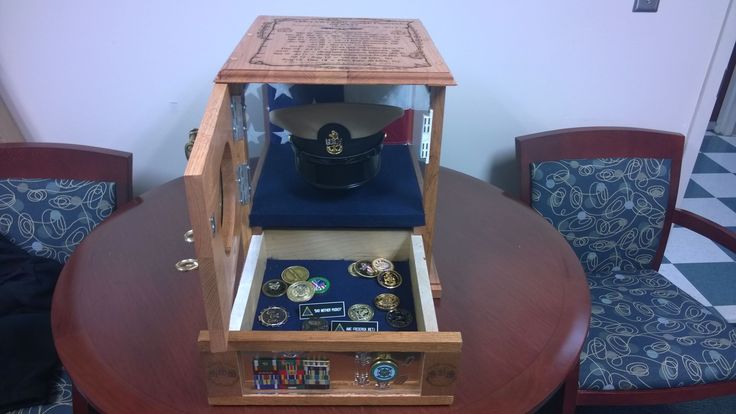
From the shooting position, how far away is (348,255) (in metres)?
0.88

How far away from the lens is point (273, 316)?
75 centimetres

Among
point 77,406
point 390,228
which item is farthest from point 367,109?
point 77,406

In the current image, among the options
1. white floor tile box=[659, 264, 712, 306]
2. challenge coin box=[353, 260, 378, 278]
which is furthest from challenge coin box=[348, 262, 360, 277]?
white floor tile box=[659, 264, 712, 306]

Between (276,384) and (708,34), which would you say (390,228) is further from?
(708,34)

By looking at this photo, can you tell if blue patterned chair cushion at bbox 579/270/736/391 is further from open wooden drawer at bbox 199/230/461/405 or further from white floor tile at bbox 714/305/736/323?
white floor tile at bbox 714/305/736/323

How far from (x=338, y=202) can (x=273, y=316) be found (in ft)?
0.73

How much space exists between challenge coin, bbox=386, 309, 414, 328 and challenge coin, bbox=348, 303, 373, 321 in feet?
0.10

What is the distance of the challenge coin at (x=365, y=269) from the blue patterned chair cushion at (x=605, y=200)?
0.59 m

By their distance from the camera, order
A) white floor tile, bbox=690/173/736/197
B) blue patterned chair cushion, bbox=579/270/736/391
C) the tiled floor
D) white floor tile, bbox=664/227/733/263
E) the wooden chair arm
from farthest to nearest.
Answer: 1. white floor tile, bbox=690/173/736/197
2. white floor tile, bbox=664/227/733/263
3. the tiled floor
4. the wooden chair arm
5. blue patterned chair cushion, bbox=579/270/736/391

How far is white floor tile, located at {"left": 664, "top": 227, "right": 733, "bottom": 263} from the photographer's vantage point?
1.90 metres

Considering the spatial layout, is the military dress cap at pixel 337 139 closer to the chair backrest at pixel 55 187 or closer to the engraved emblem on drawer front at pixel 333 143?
the engraved emblem on drawer front at pixel 333 143

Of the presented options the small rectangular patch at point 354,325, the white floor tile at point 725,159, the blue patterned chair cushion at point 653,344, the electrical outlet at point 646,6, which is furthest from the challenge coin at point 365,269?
the white floor tile at point 725,159

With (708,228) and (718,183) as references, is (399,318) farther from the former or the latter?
(718,183)

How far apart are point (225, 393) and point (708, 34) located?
1.47 meters
